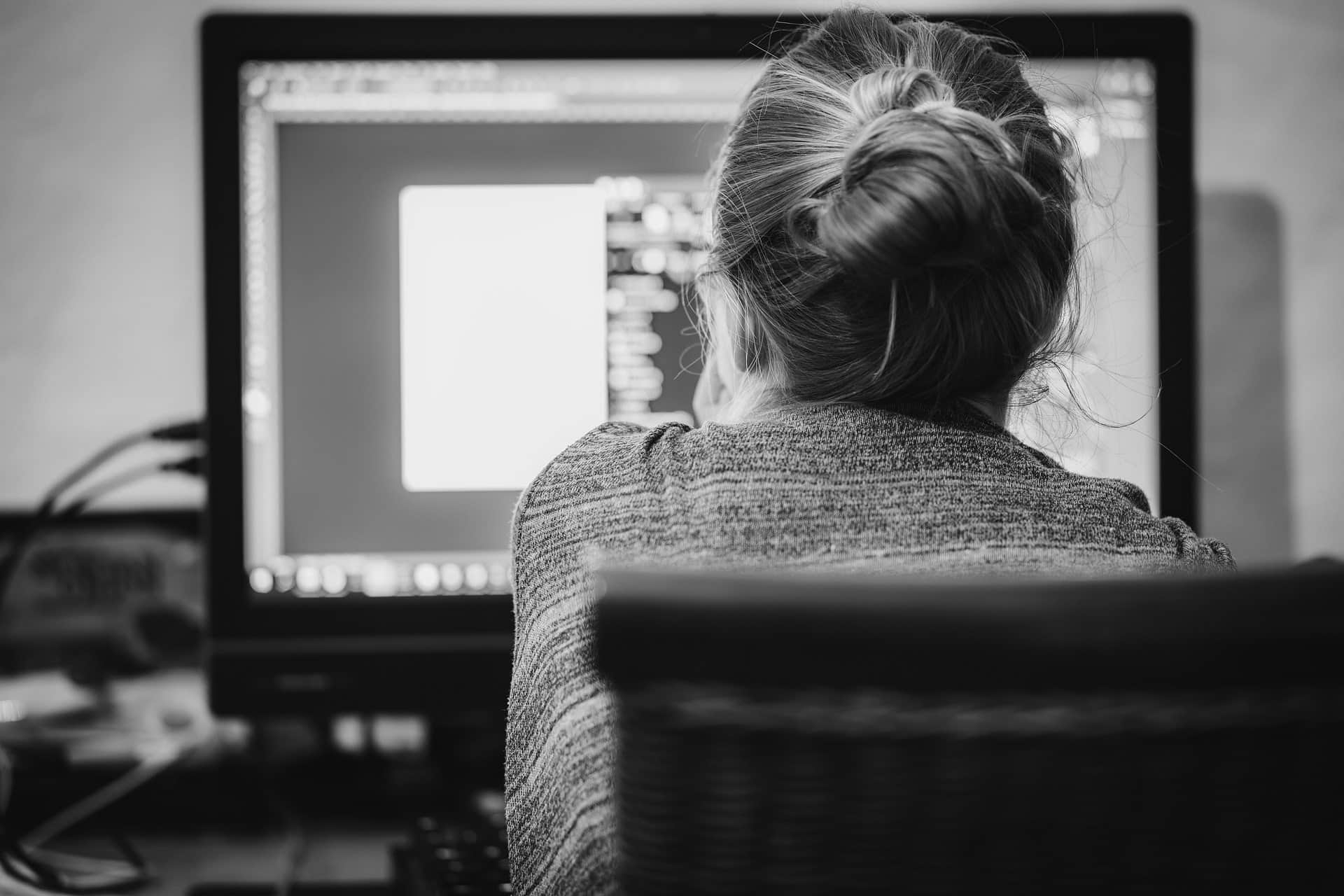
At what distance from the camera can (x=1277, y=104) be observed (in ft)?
3.00

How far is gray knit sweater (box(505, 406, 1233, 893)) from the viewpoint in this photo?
1.26 ft

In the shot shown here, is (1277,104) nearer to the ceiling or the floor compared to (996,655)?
nearer to the ceiling

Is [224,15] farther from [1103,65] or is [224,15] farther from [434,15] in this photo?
[1103,65]

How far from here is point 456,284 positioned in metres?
0.71

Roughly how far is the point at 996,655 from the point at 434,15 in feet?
2.06

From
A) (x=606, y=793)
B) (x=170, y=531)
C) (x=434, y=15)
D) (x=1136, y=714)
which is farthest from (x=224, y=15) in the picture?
(x=1136, y=714)

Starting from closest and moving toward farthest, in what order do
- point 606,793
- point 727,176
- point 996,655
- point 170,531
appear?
point 996,655 < point 606,793 < point 727,176 < point 170,531

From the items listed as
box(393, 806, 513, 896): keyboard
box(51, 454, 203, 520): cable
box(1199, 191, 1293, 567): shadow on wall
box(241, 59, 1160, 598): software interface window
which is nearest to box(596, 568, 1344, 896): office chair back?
box(393, 806, 513, 896): keyboard

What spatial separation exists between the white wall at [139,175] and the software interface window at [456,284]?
0.75 ft

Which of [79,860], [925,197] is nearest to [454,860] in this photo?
[79,860]

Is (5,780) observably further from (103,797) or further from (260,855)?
(260,855)

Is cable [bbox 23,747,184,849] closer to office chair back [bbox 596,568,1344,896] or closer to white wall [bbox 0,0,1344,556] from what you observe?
white wall [bbox 0,0,1344,556]

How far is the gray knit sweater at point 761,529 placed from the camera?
38 cm

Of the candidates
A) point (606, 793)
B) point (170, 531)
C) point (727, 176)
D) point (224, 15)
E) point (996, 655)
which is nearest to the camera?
point (996, 655)
